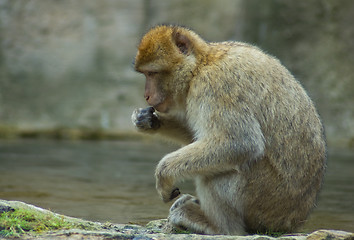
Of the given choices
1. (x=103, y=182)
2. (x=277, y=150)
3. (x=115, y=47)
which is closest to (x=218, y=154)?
(x=277, y=150)

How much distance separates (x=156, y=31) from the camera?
4.60 metres

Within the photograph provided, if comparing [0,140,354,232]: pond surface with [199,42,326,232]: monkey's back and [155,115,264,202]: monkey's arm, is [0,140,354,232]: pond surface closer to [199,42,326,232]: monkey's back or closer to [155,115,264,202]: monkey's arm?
[199,42,326,232]: monkey's back

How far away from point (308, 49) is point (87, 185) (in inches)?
292

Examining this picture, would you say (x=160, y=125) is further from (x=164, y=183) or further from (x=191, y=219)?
(x=191, y=219)

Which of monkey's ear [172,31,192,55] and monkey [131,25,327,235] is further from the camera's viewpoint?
monkey's ear [172,31,192,55]

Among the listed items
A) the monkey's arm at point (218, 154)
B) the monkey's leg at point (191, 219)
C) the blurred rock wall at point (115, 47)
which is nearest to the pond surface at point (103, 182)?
the monkey's leg at point (191, 219)

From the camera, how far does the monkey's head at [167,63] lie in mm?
4527

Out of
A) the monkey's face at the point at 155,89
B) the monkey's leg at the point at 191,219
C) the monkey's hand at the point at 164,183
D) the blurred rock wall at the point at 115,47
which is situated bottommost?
the monkey's leg at the point at 191,219

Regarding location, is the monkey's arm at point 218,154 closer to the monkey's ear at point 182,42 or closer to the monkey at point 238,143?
the monkey at point 238,143

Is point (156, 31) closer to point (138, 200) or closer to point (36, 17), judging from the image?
point (138, 200)

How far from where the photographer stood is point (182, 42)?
15.1 feet

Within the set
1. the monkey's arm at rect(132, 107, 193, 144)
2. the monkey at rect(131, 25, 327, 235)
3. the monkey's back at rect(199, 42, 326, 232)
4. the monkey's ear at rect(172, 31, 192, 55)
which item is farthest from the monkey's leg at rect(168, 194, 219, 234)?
the monkey's ear at rect(172, 31, 192, 55)

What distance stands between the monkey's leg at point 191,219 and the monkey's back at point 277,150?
0.94 feet

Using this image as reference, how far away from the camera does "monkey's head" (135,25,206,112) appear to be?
453cm
